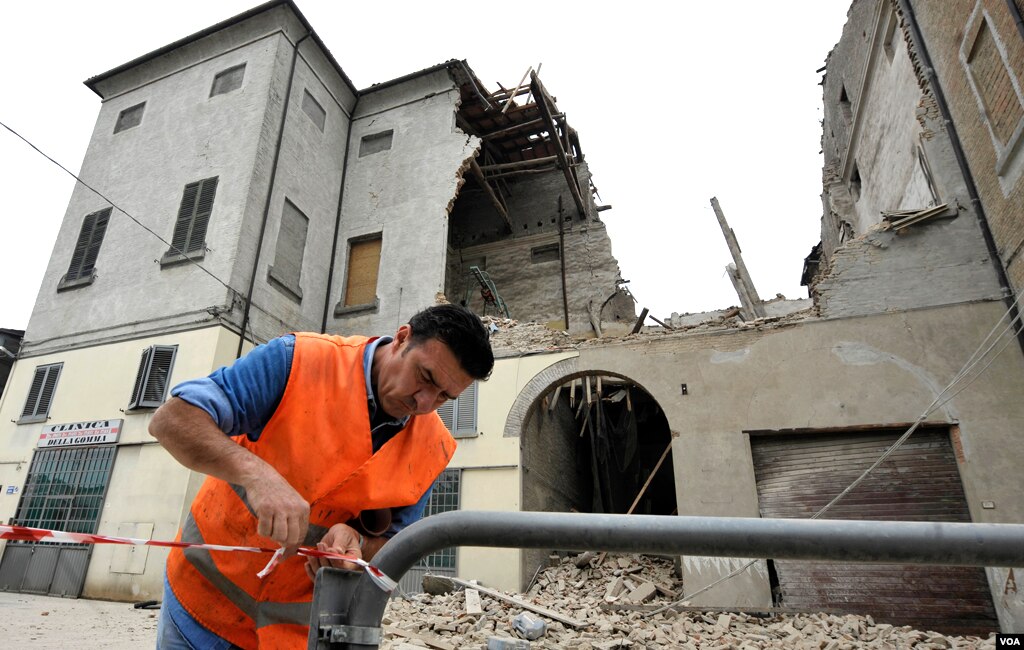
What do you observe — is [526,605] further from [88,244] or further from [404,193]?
[88,244]

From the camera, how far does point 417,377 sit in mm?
1987

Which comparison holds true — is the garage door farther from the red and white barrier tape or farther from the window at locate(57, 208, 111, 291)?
the window at locate(57, 208, 111, 291)

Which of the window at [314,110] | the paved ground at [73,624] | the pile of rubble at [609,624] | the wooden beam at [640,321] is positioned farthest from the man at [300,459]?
the window at [314,110]

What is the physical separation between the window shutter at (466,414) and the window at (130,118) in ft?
38.3

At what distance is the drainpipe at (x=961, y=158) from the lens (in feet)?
27.3

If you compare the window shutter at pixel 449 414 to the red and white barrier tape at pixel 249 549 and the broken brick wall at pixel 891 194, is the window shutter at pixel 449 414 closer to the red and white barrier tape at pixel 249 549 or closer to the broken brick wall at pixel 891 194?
the broken brick wall at pixel 891 194

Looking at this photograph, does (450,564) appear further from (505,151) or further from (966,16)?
(505,151)

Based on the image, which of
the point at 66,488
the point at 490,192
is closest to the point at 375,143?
the point at 490,192

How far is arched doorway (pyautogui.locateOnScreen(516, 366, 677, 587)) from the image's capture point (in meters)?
10.4

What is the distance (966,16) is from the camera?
8281 millimetres

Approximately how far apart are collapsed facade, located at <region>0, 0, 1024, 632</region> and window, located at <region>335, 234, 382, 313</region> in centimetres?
7

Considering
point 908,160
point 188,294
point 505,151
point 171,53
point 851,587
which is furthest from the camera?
point 505,151

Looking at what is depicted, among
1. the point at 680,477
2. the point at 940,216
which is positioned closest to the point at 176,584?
the point at 680,477

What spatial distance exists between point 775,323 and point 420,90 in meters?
11.0
